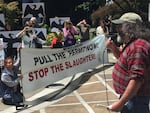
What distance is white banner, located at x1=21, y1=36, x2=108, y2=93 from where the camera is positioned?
9453mm

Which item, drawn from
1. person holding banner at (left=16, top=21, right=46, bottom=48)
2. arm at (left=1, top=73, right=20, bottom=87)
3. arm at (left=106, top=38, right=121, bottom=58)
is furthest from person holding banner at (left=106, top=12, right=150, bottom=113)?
person holding banner at (left=16, top=21, right=46, bottom=48)

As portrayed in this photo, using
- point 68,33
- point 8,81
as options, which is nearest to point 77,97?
point 8,81

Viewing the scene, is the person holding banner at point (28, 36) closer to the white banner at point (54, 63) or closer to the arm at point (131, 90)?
the white banner at point (54, 63)

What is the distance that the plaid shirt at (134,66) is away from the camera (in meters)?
4.03

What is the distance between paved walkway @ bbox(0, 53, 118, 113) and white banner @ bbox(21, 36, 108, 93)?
0.88 feet

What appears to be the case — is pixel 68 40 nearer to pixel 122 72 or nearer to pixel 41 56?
pixel 41 56

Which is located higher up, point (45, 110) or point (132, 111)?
point (132, 111)

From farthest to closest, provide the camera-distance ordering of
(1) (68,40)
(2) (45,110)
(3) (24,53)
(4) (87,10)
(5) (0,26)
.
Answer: (4) (87,10) → (1) (68,40) → (5) (0,26) → (3) (24,53) → (2) (45,110)

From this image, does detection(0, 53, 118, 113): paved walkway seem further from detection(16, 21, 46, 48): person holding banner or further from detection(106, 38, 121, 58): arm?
detection(106, 38, 121, 58): arm

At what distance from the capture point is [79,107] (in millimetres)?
8969

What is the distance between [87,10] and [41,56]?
1850 cm

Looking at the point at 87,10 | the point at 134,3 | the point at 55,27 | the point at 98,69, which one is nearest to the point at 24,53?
the point at 98,69

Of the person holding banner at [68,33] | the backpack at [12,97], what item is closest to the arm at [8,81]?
the backpack at [12,97]

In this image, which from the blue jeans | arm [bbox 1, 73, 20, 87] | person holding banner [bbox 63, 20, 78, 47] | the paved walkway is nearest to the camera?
the blue jeans
